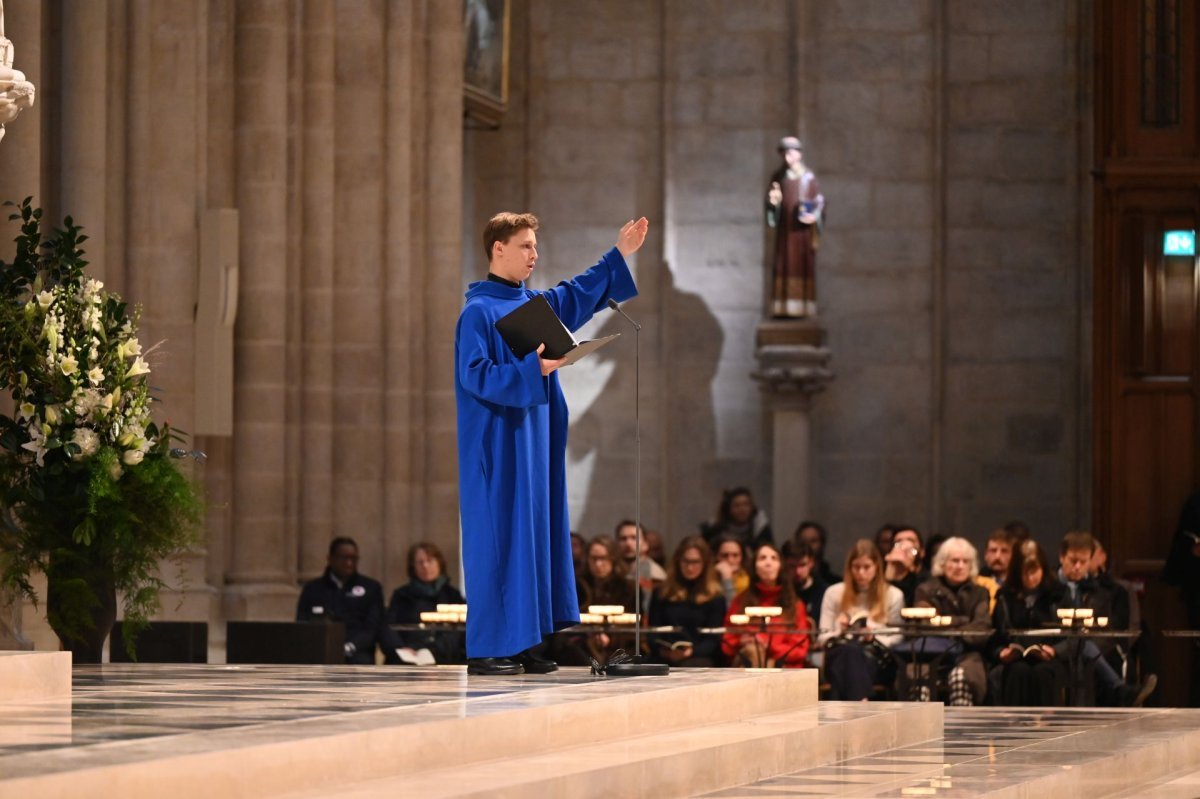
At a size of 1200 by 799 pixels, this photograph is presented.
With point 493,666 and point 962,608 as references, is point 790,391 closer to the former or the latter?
point 962,608

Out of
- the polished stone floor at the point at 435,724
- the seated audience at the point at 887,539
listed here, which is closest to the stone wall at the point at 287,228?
the seated audience at the point at 887,539

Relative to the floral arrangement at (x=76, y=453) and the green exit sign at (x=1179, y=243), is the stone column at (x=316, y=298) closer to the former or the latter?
the floral arrangement at (x=76, y=453)

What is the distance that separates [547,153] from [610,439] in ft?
7.98

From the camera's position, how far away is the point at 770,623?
38.6 feet

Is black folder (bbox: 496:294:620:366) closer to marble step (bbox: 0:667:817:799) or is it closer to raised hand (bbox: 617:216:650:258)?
raised hand (bbox: 617:216:650:258)

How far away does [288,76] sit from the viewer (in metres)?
14.4

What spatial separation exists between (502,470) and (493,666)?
70cm

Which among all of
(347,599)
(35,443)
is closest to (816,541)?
(347,599)

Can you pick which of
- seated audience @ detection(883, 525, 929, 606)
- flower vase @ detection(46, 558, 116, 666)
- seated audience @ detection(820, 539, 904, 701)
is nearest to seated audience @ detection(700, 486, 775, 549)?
seated audience @ detection(883, 525, 929, 606)

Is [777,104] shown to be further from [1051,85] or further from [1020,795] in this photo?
[1020,795]

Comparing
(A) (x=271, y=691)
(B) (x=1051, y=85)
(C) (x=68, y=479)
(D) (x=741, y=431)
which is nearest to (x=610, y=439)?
(D) (x=741, y=431)

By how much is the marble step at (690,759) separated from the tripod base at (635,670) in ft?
1.27

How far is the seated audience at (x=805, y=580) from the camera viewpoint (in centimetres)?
1276

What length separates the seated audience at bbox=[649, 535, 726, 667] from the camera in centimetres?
1223
